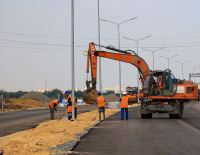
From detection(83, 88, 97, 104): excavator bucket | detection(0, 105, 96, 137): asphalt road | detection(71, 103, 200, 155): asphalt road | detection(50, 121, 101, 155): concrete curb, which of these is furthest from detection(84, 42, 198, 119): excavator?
detection(50, 121, 101, 155): concrete curb

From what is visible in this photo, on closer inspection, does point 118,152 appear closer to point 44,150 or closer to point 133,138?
point 44,150

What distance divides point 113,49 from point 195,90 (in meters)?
7.17

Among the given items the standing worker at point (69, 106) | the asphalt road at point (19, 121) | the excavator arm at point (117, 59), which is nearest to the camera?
the asphalt road at point (19, 121)

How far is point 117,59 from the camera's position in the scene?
4412 cm

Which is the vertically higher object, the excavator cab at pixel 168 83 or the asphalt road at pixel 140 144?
the excavator cab at pixel 168 83

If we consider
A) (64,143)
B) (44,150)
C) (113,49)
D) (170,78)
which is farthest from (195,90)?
(44,150)

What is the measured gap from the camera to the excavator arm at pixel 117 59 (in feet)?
138

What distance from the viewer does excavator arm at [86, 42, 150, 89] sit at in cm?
4206

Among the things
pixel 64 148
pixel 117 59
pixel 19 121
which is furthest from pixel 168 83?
pixel 64 148

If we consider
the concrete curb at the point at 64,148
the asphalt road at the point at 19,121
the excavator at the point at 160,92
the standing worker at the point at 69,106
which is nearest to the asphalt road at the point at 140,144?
the concrete curb at the point at 64,148

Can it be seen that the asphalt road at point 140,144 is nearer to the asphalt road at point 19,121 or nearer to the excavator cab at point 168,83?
the asphalt road at point 19,121

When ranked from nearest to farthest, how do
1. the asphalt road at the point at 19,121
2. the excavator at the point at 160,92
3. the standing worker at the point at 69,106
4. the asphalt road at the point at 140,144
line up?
the asphalt road at the point at 140,144, the asphalt road at the point at 19,121, the standing worker at the point at 69,106, the excavator at the point at 160,92

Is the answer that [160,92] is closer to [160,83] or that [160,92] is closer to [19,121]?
[160,83]

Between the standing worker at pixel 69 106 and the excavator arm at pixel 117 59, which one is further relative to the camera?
the excavator arm at pixel 117 59
